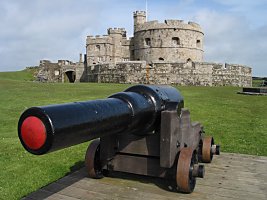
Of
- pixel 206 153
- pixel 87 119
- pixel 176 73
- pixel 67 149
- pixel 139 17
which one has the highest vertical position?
pixel 139 17

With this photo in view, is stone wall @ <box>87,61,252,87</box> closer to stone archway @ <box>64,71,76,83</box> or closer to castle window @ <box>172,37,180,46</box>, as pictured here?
castle window @ <box>172,37,180,46</box>

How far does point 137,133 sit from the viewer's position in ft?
10.8

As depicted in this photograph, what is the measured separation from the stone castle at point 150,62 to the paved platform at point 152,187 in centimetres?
2271

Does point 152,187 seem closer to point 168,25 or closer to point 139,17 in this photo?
point 168,25

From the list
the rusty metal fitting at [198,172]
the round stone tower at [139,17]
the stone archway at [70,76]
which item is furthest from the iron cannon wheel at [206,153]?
the stone archway at [70,76]

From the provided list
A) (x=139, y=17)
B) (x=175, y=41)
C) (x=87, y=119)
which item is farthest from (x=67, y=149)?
(x=139, y=17)

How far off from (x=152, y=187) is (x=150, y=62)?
24202mm

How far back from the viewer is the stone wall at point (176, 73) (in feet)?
86.9

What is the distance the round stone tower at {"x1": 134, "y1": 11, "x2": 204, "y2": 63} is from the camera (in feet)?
114

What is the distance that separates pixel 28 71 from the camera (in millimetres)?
41719

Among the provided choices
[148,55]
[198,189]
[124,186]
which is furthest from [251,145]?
[148,55]

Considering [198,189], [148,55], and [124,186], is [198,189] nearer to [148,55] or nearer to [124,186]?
[124,186]

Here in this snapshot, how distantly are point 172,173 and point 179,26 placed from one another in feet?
108

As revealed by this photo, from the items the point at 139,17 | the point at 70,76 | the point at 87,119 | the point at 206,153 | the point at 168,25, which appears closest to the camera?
the point at 87,119
